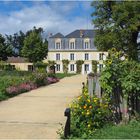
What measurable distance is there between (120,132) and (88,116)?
0.81 metres

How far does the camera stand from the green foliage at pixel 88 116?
28.8 ft

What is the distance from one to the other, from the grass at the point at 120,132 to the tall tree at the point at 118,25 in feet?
92.2

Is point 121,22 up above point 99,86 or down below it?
above

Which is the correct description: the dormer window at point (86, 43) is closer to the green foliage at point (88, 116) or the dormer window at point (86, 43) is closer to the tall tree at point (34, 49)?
the tall tree at point (34, 49)

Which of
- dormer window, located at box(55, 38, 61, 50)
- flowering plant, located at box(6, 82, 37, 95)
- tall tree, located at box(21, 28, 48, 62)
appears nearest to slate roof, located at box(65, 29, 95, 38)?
dormer window, located at box(55, 38, 61, 50)

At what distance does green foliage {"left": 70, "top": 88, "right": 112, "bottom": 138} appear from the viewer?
8789 mm

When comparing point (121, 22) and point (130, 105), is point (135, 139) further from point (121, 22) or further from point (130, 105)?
point (121, 22)

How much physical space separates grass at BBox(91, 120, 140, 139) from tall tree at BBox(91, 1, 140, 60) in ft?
92.2

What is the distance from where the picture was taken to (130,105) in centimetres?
971

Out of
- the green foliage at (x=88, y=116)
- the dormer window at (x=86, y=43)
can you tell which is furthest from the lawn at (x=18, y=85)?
the dormer window at (x=86, y=43)

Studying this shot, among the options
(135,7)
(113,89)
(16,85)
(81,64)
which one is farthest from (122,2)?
(81,64)

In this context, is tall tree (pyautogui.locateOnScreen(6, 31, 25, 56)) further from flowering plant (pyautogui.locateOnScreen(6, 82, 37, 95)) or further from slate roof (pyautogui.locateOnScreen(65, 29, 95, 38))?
flowering plant (pyautogui.locateOnScreen(6, 82, 37, 95))

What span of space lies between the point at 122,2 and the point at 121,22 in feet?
6.99

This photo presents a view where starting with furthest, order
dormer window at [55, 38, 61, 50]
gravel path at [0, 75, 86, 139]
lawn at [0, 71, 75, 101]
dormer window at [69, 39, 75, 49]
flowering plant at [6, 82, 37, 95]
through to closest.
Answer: dormer window at [55, 38, 61, 50]
dormer window at [69, 39, 75, 49]
flowering plant at [6, 82, 37, 95]
lawn at [0, 71, 75, 101]
gravel path at [0, 75, 86, 139]
